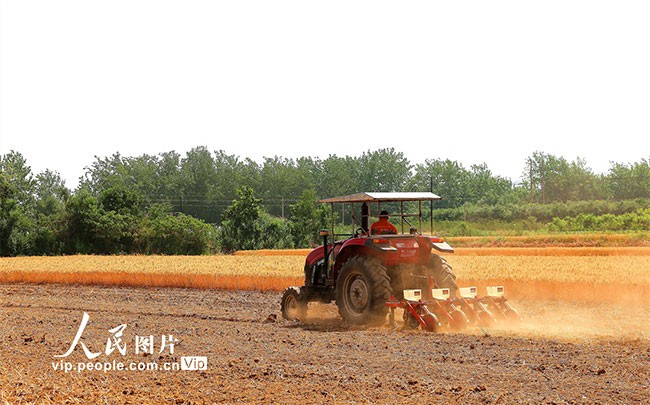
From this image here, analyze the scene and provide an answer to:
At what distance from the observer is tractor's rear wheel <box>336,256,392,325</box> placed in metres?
12.3

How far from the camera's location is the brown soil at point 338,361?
7609 millimetres

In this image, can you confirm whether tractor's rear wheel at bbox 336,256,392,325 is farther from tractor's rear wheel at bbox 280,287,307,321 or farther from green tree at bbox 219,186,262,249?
green tree at bbox 219,186,262,249

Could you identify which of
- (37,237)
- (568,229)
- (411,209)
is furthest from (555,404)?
(37,237)

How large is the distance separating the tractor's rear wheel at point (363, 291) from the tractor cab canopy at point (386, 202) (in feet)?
2.81

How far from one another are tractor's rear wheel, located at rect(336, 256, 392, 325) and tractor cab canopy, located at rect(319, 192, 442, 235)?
2.81 feet

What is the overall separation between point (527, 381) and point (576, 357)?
1.64 metres

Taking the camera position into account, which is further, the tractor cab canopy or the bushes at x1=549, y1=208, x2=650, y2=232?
the bushes at x1=549, y1=208, x2=650, y2=232

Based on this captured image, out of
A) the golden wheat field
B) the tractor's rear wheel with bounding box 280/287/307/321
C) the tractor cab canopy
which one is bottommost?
the tractor's rear wheel with bounding box 280/287/307/321

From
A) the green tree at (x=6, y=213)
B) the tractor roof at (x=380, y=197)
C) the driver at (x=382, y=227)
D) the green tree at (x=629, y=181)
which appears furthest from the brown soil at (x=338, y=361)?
the green tree at (x=629, y=181)

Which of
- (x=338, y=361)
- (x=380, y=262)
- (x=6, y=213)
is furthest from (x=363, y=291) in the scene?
(x=6, y=213)

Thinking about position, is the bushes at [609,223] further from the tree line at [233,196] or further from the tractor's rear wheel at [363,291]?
the tractor's rear wheel at [363,291]

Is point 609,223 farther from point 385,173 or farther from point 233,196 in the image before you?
point 233,196

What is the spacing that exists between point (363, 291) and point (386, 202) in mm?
1760

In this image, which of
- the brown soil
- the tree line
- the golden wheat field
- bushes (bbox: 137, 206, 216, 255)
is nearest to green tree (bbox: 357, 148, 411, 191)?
the tree line
